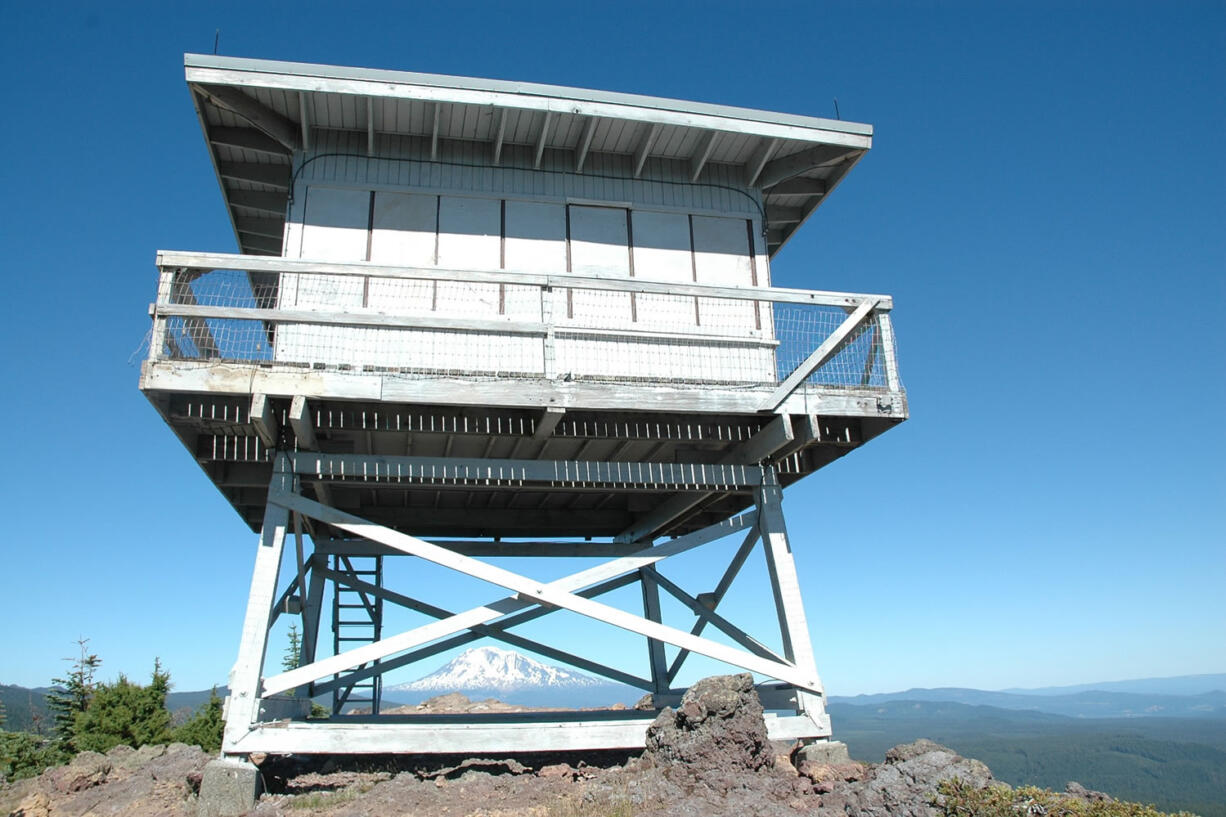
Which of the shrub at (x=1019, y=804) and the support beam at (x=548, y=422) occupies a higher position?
the support beam at (x=548, y=422)

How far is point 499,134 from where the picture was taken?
11359mm

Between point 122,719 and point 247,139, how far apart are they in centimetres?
1401

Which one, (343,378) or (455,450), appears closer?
(343,378)

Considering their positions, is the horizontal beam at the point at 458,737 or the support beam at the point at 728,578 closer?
the horizontal beam at the point at 458,737

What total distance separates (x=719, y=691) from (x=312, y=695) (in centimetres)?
661

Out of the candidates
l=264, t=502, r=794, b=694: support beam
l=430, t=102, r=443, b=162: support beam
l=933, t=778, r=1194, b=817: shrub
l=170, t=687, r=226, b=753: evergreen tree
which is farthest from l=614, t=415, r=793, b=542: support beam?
l=170, t=687, r=226, b=753: evergreen tree

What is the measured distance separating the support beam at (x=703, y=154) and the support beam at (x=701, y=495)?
394 cm

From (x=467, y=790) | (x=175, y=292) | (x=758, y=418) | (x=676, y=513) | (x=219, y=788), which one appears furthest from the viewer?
(x=676, y=513)

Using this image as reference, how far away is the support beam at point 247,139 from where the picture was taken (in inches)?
451

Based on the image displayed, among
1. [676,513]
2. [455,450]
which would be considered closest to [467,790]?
[455,450]

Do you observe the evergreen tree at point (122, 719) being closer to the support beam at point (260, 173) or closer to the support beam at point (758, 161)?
the support beam at point (260, 173)

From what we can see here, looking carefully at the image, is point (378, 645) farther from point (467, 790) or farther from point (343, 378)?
point (343, 378)

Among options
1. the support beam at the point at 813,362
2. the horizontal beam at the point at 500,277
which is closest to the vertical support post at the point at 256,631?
the horizontal beam at the point at 500,277

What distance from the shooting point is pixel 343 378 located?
30.2 feet
